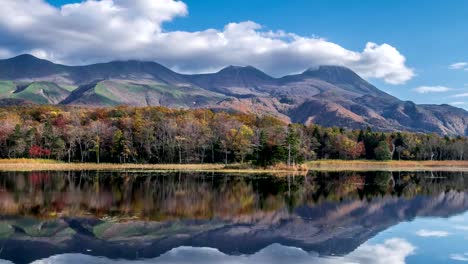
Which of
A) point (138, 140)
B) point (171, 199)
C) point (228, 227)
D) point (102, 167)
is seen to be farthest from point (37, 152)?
point (228, 227)

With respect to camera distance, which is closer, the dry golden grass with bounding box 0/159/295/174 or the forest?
the dry golden grass with bounding box 0/159/295/174

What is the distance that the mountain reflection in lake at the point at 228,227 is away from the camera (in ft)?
66.6

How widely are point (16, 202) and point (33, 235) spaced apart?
43.9 ft

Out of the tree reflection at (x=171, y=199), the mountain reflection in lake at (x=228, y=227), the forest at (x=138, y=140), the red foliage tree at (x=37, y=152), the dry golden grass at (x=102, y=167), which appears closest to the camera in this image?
the mountain reflection in lake at (x=228, y=227)

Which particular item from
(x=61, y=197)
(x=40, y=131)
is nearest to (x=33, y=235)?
(x=61, y=197)

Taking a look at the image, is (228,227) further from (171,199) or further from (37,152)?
(37,152)

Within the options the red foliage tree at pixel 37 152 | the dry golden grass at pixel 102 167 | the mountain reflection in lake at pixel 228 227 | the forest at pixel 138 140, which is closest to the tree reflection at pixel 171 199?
the mountain reflection in lake at pixel 228 227

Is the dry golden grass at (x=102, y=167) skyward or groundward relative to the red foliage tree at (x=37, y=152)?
groundward

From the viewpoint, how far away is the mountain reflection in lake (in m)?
20.3

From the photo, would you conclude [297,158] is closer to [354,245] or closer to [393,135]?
[354,245]

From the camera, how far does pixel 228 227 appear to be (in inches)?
1046

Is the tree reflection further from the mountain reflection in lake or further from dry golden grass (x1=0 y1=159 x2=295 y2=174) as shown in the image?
dry golden grass (x1=0 y1=159 x2=295 y2=174)

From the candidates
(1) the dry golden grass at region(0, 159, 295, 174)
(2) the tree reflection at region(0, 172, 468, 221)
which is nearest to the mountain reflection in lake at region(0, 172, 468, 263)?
(2) the tree reflection at region(0, 172, 468, 221)

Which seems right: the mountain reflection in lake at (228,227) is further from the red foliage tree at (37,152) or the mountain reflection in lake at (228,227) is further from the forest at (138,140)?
the red foliage tree at (37,152)
